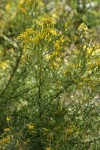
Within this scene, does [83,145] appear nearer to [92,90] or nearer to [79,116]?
[79,116]

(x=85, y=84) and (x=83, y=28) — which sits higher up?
(x=83, y=28)

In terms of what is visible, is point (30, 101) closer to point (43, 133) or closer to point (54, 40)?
point (43, 133)

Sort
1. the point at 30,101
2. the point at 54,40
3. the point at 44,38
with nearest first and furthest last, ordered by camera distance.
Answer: the point at 44,38 → the point at 54,40 → the point at 30,101

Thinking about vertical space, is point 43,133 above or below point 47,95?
below

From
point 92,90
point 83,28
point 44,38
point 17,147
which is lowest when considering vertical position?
point 17,147

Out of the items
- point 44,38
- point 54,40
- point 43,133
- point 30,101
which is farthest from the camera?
point 30,101

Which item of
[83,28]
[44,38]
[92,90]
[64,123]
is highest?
[83,28]

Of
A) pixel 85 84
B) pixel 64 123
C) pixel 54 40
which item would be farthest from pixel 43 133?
pixel 54 40

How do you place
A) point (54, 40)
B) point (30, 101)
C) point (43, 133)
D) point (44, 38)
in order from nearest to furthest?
point (44, 38), point (54, 40), point (43, 133), point (30, 101)

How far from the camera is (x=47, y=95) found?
3.29 m

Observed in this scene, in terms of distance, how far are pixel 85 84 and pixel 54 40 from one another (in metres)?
0.52

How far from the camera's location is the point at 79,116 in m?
3.21

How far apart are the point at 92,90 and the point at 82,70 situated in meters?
0.25

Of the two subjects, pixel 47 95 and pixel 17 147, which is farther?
pixel 47 95
